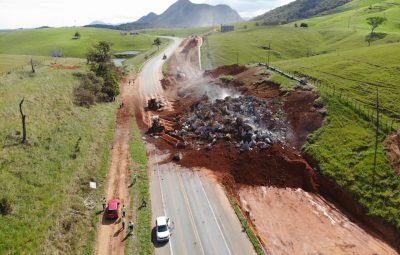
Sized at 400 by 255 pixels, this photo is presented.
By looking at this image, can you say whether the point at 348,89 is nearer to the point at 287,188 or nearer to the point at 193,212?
the point at 287,188

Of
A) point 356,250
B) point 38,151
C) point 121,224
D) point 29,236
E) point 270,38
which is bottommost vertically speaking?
point 356,250

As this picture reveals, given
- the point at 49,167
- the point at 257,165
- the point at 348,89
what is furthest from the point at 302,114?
the point at 49,167

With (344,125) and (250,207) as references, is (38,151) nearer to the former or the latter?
(250,207)

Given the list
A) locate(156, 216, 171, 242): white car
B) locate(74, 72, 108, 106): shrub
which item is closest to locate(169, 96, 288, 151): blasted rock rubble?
locate(74, 72, 108, 106): shrub

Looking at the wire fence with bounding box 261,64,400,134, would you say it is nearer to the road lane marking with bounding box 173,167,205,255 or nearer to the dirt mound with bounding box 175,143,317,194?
the dirt mound with bounding box 175,143,317,194

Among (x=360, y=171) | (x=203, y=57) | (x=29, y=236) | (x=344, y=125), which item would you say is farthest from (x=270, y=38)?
(x=29, y=236)

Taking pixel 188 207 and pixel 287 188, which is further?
pixel 287 188
